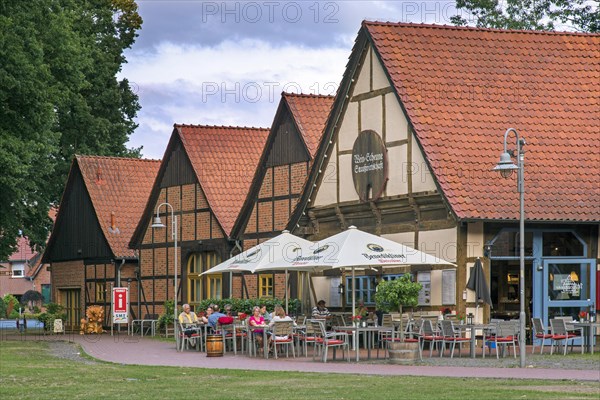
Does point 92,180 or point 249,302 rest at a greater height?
point 92,180

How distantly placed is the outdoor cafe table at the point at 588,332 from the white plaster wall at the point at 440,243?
3.41 meters

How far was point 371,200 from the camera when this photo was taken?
35219mm

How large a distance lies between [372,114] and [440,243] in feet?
14.4

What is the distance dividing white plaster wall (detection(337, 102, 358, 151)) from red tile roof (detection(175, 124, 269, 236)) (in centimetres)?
1040

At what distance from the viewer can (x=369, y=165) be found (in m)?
35.2

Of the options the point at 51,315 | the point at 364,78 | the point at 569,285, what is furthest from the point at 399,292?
the point at 51,315

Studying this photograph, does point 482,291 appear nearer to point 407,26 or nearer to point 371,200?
point 371,200

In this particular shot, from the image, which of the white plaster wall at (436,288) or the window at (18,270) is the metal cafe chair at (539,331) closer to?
the white plaster wall at (436,288)

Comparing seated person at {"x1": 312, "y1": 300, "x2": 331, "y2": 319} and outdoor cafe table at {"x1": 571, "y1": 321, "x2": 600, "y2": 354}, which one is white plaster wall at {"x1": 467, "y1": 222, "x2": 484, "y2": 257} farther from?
seated person at {"x1": 312, "y1": 300, "x2": 331, "y2": 319}

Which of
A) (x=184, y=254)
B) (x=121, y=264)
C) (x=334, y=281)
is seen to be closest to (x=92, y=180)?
(x=121, y=264)

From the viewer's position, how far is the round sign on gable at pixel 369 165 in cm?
3475

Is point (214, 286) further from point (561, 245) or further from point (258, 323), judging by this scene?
point (561, 245)

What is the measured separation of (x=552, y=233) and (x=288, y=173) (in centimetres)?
1177

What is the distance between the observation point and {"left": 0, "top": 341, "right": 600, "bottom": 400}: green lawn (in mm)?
18828
